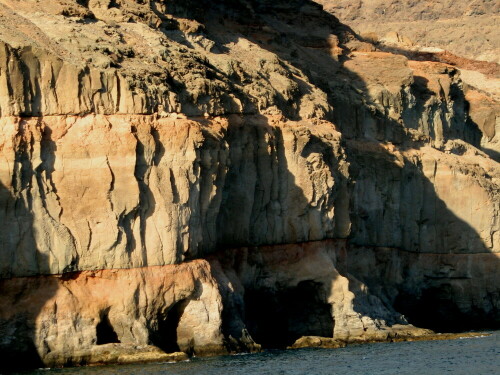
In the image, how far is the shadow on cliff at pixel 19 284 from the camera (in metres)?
57.1

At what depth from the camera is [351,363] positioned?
2375 inches

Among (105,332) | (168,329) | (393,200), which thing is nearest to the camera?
(105,332)

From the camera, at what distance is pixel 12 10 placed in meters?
63.4

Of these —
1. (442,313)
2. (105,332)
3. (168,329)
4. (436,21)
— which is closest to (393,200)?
(442,313)

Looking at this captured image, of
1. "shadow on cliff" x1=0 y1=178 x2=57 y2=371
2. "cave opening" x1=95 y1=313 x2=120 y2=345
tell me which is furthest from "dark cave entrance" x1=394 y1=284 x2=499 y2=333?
"shadow on cliff" x1=0 y1=178 x2=57 y2=371

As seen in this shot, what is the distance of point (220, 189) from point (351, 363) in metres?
9.03

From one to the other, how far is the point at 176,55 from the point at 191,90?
280cm

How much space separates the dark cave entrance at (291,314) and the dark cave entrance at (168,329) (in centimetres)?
785

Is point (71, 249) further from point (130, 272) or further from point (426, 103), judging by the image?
point (426, 103)

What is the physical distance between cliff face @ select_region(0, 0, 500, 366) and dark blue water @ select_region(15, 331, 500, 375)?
5.46ft

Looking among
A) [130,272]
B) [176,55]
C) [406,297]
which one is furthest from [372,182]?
[130,272]

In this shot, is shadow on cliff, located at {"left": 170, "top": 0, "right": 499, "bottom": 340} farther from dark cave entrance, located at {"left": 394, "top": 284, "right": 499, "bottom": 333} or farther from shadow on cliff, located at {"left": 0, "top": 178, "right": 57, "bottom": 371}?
shadow on cliff, located at {"left": 0, "top": 178, "right": 57, "bottom": 371}

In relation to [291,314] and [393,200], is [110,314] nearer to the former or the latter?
[291,314]

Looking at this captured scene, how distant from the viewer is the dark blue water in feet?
183
